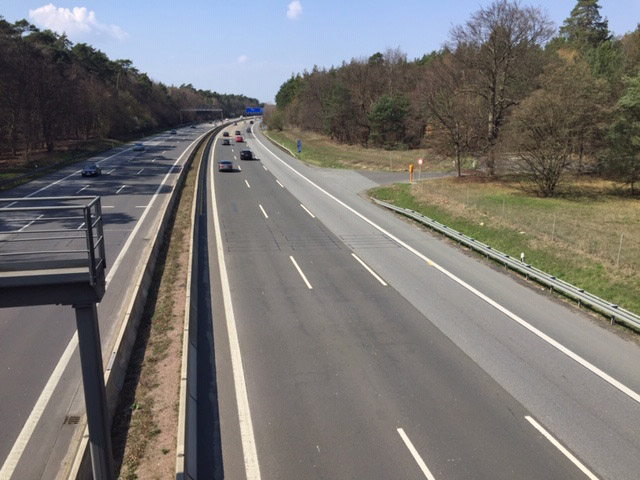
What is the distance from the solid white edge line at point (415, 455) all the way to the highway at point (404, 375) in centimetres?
2

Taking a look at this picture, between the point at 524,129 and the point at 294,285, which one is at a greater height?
the point at 524,129

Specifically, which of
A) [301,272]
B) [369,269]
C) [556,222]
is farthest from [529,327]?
[556,222]

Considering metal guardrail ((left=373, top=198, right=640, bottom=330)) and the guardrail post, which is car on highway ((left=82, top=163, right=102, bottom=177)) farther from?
the guardrail post

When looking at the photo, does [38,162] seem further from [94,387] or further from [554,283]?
[94,387]

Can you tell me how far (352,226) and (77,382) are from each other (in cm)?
1737

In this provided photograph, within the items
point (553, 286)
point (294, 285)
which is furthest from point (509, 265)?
point (294, 285)

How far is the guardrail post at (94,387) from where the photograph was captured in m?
6.59

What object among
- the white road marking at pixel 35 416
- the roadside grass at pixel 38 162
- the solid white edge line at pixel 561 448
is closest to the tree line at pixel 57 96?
the roadside grass at pixel 38 162

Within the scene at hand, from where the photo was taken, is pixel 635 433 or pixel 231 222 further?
pixel 231 222

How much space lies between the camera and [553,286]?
1656cm

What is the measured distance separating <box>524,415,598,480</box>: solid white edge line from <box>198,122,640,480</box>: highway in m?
0.03

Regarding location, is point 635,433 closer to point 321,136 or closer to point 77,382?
point 77,382

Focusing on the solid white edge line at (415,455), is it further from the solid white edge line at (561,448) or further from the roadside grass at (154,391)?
the roadside grass at (154,391)

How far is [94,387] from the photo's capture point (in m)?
6.77
